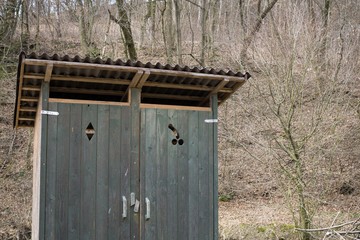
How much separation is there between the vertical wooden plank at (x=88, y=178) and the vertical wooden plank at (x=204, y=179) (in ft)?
4.56

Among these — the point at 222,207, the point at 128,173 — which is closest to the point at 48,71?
the point at 128,173

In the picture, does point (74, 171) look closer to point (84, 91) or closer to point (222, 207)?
point (84, 91)

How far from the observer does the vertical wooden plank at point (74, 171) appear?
5516 mm

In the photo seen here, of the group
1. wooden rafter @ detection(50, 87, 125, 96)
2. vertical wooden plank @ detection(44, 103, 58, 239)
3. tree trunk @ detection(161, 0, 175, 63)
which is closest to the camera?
vertical wooden plank @ detection(44, 103, 58, 239)

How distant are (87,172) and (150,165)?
80 cm

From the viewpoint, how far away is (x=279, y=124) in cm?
1153

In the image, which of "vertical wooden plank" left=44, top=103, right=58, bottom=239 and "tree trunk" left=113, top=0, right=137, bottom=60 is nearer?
"vertical wooden plank" left=44, top=103, right=58, bottom=239

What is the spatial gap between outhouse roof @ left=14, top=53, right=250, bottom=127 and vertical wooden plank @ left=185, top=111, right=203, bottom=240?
53 centimetres

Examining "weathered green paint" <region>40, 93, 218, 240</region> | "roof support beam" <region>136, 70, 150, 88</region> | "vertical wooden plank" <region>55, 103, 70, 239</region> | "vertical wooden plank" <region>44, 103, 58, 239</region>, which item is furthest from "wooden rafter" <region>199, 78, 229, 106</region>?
"vertical wooden plank" <region>44, 103, 58, 239</region>

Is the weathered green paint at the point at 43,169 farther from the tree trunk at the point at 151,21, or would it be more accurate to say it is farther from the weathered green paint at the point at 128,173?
the tree trunk at the point at 151,21

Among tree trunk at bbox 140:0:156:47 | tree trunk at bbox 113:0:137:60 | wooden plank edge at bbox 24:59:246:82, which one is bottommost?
wooden plank edge at bbox 24:59:246:82

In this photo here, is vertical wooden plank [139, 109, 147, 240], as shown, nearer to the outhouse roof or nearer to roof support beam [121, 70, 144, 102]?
roof support beam [121, 70, 144, 102]

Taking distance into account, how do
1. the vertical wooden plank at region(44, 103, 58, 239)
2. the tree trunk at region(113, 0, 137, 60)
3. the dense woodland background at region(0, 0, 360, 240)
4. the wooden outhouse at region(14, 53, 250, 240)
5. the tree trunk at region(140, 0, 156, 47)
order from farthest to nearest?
1. the tree trunk at region(140, 0, 156, 47)
2. the tree trunk at region(113, 0, 137, 60)
3. the dense woodland background at region(0, 0, 360, 240)
4. the wooden outhouse at region(14, 53, 250, 240)
5. the vertical wooden plank at region(44, 103, 58, 239)

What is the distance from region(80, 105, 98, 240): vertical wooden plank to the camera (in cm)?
557
